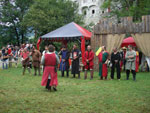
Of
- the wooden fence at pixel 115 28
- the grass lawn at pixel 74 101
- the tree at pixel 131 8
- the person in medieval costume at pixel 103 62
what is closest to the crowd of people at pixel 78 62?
the person in medieval costume at pixel 103 62

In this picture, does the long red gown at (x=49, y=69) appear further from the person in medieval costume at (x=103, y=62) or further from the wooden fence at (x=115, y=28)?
the wooden fence at (x=115, y=28)

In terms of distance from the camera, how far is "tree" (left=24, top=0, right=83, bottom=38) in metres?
26.4

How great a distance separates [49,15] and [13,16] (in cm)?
1300

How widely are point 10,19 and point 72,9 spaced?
13.9 metres

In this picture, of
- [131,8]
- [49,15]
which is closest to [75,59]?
[49,15]

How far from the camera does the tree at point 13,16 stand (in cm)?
3778

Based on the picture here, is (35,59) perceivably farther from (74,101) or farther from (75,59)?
(74,101)

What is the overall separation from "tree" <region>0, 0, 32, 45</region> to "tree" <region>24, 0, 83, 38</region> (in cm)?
1052

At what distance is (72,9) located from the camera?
1163 inches

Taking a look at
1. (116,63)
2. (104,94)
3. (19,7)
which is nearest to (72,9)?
(19,7)

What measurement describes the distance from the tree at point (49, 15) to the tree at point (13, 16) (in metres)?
10.5

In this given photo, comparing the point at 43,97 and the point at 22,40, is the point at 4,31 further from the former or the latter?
the point at 43,97

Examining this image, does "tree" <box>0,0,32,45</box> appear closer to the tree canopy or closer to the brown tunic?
the tree canopy

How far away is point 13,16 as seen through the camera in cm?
3800
